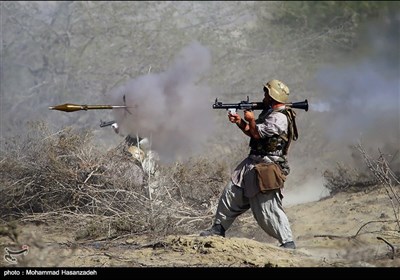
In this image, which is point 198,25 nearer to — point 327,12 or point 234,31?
point 234,31

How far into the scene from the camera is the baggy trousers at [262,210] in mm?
6652

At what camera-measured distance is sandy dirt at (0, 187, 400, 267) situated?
5.88 m

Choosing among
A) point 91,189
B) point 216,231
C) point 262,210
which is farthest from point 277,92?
point 91,189

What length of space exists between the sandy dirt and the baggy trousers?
171 millimetres

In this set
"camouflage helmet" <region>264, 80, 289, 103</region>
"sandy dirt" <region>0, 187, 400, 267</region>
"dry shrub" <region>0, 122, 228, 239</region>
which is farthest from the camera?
"dry shrub" <region>0, 122, 228, 239</region>

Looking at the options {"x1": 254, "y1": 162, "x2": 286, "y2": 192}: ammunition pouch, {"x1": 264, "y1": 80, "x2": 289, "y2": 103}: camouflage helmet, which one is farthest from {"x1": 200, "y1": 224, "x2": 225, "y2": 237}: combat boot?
{"x1": 264, "y1": 80, "x2": 289, "y2": 103}: camouflage helmet

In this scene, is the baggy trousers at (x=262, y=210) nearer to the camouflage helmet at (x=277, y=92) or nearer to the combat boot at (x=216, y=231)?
the combat boot at (x=216, y=231)

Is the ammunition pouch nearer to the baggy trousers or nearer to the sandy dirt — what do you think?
the baggy trousers

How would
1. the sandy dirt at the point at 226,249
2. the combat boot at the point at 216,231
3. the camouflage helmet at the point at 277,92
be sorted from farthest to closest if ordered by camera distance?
1. the combat boot at the point at 216,231
2. the camouflage helmet at the point at 277,92
3. the sandy dirt at the point at 226,249


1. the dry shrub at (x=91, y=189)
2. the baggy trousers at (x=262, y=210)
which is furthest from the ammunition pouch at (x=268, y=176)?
the dry shrub at (x=91, y=189)

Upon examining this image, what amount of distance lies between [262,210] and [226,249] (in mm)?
629

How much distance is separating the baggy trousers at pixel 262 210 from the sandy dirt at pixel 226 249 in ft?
0.56

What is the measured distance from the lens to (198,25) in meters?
18.4

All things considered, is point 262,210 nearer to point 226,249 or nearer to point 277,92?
point 226,249
